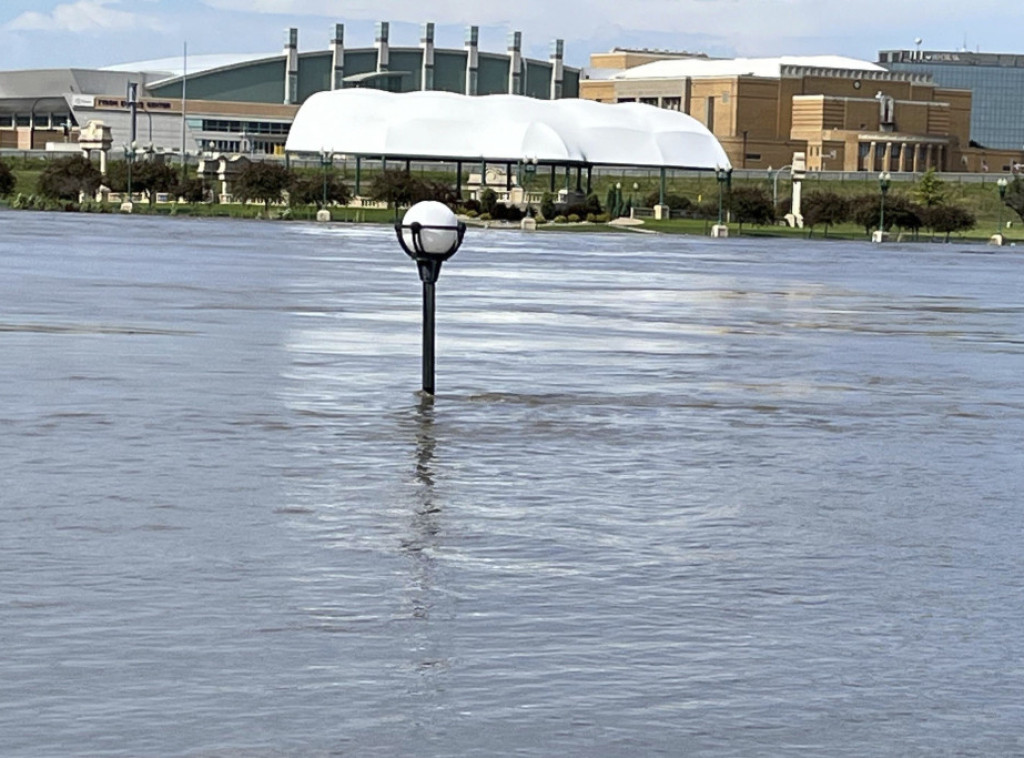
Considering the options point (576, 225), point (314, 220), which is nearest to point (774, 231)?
point (576, 225)

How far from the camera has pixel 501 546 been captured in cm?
1016

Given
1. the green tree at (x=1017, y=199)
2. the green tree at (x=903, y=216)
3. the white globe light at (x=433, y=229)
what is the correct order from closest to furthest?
the white globe light at (x=433, y=229)
the green tree at (x=903, y=216)
the green tree at (x=1017, y=199)

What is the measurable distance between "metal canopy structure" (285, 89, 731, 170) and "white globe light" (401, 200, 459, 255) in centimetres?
11625

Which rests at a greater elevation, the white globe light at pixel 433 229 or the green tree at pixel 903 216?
the white globe light at pixel 433 229

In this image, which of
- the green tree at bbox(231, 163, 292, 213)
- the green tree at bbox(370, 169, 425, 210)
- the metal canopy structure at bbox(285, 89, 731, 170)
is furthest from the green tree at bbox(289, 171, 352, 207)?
the metal canopy structure at bbox(285, 89, 731, 170)

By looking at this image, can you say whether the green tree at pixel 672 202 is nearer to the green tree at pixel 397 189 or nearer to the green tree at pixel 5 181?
the green tree at pixel 397 189

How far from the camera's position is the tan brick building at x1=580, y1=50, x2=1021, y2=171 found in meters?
168

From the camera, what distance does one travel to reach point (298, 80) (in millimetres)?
187000

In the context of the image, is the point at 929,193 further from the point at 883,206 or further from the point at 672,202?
the point at 883,206

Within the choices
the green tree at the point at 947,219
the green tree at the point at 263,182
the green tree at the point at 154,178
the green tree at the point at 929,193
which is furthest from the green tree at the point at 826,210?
the green tree at the point at 154,178

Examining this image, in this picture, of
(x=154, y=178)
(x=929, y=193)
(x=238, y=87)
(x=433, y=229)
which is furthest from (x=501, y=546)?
(x=238, y=87)

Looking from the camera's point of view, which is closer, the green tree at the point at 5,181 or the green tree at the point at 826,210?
the green tree at the point at 826,210

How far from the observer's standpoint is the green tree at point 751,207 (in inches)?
4601

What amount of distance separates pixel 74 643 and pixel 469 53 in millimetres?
184579
